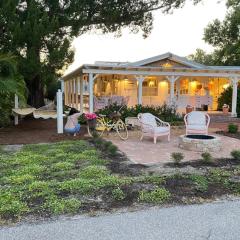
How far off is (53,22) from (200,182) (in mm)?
9886

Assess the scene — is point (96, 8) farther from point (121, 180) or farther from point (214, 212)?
point (214, 212)

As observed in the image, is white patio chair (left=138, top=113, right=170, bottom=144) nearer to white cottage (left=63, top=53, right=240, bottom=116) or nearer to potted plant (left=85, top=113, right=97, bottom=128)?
potted plant (left=85, top=113, right=97, bottom=128)

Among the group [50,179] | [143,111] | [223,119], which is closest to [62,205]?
[50,179]

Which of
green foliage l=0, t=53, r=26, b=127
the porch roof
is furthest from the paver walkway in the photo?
the porch roof

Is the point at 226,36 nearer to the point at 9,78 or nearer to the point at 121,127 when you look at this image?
the point at 121,127

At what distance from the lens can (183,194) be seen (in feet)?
17.9

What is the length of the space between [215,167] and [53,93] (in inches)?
1296

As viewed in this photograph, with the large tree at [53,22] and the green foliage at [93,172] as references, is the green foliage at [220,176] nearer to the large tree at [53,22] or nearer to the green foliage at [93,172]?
the green foliage at [93,172]

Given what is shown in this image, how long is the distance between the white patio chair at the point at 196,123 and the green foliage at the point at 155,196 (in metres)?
6.00

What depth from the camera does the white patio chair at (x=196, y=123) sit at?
11.2 metres

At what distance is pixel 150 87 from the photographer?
803 inches

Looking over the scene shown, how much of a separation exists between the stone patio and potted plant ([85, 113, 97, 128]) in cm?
74

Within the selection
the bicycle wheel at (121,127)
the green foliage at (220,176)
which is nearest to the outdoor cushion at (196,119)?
the bicycle wheel at (121,127)

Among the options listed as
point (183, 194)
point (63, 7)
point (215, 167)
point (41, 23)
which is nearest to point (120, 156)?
point (215, 167)
